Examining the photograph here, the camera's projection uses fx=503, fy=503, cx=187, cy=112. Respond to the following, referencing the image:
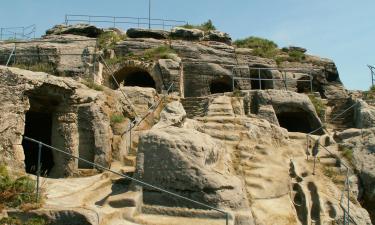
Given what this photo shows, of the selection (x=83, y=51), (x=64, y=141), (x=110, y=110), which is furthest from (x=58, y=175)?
(x=83, y=51)

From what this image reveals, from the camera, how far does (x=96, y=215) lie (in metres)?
10.3

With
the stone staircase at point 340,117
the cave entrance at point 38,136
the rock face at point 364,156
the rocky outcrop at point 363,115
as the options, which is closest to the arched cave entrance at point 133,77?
the cave entrance at point 38,136

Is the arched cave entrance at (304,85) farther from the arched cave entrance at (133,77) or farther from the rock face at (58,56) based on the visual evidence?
the rock face at (58,56)

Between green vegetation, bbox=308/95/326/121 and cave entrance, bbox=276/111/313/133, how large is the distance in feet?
2.34

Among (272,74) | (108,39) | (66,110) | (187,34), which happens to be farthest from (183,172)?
(187,34)

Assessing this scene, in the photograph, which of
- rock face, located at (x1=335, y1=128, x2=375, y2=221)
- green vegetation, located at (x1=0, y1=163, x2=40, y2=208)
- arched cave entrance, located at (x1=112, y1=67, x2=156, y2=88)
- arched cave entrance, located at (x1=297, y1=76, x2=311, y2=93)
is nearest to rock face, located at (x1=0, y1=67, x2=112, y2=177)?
→ green vegetation, located at (x1=0, y1=163, x2=40, y2=208)

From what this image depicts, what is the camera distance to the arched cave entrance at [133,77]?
26.8 metres

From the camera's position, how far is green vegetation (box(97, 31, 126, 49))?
28.0 metres

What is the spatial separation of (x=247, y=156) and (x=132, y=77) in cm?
1547

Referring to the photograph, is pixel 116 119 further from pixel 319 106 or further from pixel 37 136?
pixel 319 106

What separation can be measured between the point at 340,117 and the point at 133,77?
12402mm

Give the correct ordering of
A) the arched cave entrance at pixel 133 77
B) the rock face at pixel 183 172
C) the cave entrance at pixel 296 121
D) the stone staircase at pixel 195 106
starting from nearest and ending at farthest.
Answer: the rock face at pixel 183 172, the stone staircase at pixel 195 106, the cave entrance at pixel 296 121, the arched cave entrance at pixel 133 77

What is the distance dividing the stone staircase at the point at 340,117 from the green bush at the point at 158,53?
28.5ft

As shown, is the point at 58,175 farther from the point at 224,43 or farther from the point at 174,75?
the point at 224,43
